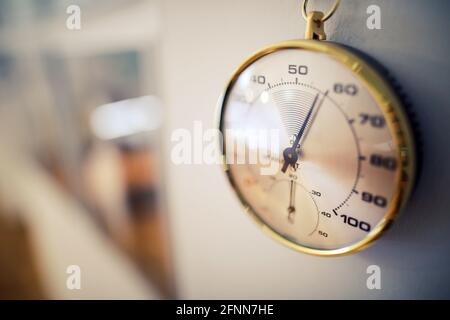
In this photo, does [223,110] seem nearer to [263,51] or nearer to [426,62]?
[263,51]

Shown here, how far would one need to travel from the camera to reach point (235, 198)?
71cm

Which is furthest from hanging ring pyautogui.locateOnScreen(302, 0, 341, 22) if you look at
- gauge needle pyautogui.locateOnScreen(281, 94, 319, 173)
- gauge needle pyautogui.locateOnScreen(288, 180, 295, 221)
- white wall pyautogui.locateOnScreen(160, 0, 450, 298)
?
gauge needle pyautogui.locateOnScreen(288, 180, 295, 221)

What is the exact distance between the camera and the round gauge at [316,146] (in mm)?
496

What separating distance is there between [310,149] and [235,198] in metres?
0.20

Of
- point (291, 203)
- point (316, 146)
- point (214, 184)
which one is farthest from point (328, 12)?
point (214, 184)

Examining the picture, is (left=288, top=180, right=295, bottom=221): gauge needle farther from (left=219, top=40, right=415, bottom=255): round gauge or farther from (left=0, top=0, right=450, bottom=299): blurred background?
(left=0, top=0, right=450, bottom=299): blurred background

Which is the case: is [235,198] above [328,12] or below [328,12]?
below

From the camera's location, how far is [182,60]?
81 cm

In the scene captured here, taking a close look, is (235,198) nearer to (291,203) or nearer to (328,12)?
(291,203)

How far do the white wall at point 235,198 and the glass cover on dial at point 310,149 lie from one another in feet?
0.24

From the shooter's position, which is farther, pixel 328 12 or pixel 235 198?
pixel 235 198

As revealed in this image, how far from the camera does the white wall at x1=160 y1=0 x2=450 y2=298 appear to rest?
515mm

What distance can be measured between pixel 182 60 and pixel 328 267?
0.53 metres

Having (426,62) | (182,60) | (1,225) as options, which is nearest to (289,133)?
(426,62)
